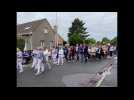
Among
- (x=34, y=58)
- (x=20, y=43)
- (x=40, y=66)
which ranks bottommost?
(x=40, y=66)

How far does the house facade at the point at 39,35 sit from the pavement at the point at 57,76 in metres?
0.42

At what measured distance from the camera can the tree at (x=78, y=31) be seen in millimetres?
7254

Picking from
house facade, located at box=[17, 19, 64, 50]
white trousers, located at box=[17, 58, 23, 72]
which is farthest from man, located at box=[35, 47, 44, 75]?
white trousers, located at box=[17, 58, 23, 72]

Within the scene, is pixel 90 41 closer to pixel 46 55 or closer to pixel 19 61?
pixel 46 55

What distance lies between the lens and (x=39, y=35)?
24.3 feet

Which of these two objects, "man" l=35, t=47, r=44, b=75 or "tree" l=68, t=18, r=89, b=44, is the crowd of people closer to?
"man" l=35, t=47, r=44, b=75

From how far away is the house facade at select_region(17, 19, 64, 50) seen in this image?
7.34 meters

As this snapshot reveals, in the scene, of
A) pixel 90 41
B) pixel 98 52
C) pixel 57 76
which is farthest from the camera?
pixel 98 52

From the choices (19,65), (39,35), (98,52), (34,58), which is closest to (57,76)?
(34,58)

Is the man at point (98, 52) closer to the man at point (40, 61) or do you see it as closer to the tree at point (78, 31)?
the tree at point (78, 31)

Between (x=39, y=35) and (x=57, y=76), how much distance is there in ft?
2.65

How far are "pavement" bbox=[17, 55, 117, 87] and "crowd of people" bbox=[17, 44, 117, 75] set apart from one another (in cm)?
9
